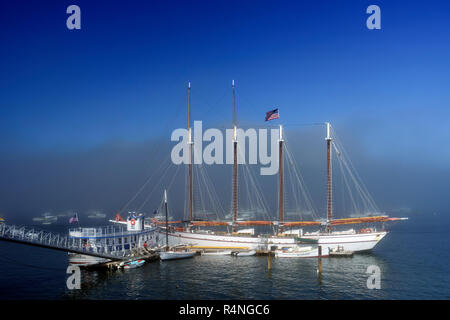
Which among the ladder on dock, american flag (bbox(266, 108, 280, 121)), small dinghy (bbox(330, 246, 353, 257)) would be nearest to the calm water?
small dinghy (bbox(330, 246, 353, 257))

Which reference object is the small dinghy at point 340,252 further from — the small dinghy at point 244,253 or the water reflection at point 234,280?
the small dinghy at point 244,253

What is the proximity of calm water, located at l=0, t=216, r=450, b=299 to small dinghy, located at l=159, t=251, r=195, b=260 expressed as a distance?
5.95 ft

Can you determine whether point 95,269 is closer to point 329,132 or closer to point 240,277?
point 240,277

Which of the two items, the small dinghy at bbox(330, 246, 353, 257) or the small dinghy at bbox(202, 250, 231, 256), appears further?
the small dinghy at bbox(202, 250, 231, 256)

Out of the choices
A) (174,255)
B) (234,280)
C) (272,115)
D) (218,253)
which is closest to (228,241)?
(218,253)

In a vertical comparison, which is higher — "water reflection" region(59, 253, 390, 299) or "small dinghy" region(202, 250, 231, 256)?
"water reflection" region(59, 253, 390, 299)

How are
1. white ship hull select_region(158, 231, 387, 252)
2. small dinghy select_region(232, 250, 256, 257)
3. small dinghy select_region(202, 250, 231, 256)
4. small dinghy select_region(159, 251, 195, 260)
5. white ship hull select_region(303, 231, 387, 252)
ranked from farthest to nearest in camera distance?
white ship hull select_region(158, 231, 387, 252) < white ship hull select_region(303, 231, 387, 252) < small dinghy select_region(202, 250, 231, 256) < small dinghy select_region(232, 250, 256, 257) < small dinghy select_region(159, 251, 195, 260)

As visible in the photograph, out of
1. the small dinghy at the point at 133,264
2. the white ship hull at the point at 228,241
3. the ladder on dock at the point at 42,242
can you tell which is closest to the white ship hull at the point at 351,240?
the white ship hull at the point at 228,241

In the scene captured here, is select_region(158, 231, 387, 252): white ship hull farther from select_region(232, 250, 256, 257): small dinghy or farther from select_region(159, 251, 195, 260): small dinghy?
select_region(159, 251, 195, 260): small dinghy

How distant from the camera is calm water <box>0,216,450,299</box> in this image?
45344mm

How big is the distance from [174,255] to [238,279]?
19.5 m

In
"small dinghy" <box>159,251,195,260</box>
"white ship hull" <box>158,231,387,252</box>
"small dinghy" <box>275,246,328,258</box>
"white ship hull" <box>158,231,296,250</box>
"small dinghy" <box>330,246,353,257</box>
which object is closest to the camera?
"small dinghy" <box>159,251,195,260</box>

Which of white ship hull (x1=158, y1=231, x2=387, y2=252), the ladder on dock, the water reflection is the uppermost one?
the ladder on dock
